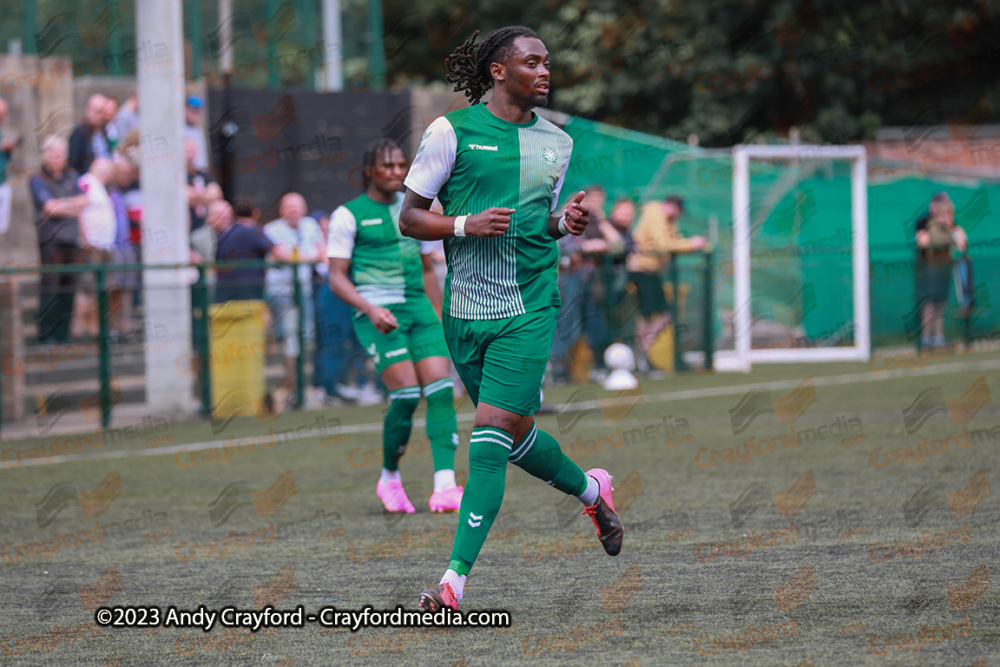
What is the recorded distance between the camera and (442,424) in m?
8.41

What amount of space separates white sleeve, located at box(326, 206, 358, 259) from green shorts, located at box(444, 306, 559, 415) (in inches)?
114

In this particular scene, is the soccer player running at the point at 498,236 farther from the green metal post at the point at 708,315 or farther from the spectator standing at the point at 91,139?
the green metal post at the point at 708,315

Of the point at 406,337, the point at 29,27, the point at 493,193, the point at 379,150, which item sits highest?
the point at 29,27

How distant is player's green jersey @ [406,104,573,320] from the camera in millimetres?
5680

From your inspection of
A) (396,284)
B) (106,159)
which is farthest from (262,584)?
(106,159)

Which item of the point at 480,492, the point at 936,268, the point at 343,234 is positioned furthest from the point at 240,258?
the point at 936,268

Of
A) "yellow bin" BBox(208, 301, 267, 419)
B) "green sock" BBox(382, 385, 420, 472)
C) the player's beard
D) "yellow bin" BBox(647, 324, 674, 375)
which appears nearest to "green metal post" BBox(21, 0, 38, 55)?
"yellow bin" BBox(208, 301, 267, 419)

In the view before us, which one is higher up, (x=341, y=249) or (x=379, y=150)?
(x=379, y=150)

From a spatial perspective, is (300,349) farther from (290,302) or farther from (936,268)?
(936,268)

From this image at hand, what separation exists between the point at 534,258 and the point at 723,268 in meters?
15.0

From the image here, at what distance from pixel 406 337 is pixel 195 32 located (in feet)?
39.4

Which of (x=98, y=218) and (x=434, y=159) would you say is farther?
(x=98, y=218)

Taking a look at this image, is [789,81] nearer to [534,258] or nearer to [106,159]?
[106,159]

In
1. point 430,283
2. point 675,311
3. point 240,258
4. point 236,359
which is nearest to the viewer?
point 430,283
